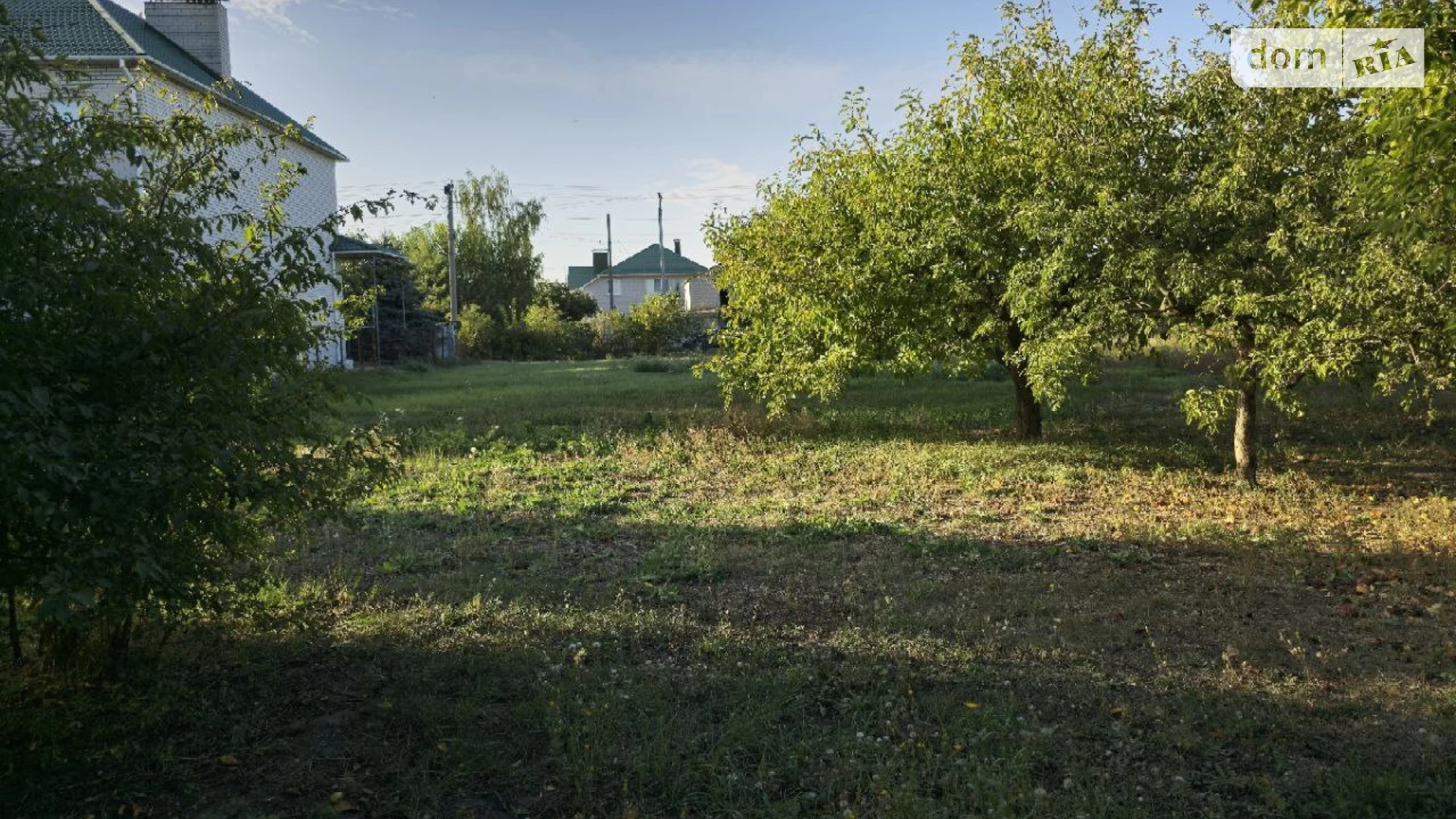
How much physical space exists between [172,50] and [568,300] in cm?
3671

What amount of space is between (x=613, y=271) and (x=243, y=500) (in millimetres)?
72384

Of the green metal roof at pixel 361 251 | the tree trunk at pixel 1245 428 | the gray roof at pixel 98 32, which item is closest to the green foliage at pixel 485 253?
the green metal roof at pixel 361 251

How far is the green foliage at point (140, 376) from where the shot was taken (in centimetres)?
345

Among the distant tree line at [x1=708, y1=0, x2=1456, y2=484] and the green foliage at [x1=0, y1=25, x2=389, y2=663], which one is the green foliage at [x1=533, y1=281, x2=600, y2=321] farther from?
the green foliage at [x1=0, y1=25, x2=389, y2=663]

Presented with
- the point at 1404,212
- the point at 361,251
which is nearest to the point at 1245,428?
the point at 1404,212

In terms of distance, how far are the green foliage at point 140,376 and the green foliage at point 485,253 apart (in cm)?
4910

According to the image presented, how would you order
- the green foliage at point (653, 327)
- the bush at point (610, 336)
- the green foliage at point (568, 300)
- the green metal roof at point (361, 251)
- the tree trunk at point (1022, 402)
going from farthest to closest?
the green foliage at point (568, 300) < the bush at point (610, 336) < the green foliage at point (653, 327) < the green metal roof at point (361, 251) < the tree trunk at point (1022, 402)

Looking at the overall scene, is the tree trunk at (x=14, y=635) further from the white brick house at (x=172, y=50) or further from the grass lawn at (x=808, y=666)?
the white brick house at (x=172, y=50)

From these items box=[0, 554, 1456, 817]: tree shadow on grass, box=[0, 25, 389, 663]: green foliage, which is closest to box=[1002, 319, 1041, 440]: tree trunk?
box=[0, 554, 1456, 817]: tree shadow on grass

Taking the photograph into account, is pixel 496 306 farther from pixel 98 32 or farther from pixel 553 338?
pixel 98 32

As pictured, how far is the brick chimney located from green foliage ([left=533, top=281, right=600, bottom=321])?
3275 centimetres

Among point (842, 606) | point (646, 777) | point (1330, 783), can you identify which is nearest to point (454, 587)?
point (842, 606)

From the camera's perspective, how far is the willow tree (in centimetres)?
1046

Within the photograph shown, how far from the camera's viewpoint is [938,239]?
38.7 ft
